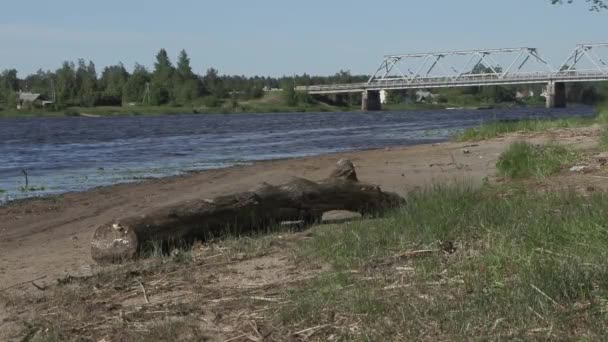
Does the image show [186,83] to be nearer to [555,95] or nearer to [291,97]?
[291,97]

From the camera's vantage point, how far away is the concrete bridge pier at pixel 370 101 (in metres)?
140

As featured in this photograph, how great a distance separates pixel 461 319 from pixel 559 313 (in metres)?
0.56

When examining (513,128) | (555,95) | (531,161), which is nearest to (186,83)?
(555,95)

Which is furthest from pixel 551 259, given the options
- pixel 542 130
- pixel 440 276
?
pixel 542 130

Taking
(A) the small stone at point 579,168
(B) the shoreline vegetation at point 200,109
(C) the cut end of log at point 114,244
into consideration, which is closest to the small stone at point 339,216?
(C) the cut end of log at point 114,244

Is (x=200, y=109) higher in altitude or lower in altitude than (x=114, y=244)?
lower

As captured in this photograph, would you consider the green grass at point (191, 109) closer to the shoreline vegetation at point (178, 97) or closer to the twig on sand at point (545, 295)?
the shoreline vegetation at point (178, 97)

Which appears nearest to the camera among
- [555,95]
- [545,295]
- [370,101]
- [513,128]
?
[545,295]

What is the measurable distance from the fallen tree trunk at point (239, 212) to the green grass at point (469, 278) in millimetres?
1821

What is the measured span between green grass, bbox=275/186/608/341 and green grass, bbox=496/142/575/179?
15.9ft

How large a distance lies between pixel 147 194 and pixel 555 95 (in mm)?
113192

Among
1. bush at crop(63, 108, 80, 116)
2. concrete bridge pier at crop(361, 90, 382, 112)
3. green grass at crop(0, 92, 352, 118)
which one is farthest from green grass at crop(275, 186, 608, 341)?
concrete bridge pier at crop(361, 90, 382, 112)

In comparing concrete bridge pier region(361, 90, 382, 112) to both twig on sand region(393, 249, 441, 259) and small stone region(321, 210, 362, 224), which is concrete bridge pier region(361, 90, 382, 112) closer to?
small stone region(321, 210, 362, 224)

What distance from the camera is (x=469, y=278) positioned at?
622 cm
